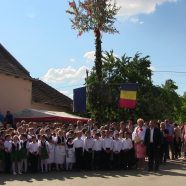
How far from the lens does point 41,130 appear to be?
1977 centimetres

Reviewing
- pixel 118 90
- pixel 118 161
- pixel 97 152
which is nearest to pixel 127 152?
pixel 118 161

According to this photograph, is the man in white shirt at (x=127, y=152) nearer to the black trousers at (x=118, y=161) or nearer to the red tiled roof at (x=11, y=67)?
the black trousers at (x=118, y=161)

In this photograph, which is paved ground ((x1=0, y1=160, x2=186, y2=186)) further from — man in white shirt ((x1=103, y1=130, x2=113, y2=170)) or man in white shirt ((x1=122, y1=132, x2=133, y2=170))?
man in white shirt ((x1=103, y1=130, x2=113, y2=170))

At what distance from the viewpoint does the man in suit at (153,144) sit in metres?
19.3

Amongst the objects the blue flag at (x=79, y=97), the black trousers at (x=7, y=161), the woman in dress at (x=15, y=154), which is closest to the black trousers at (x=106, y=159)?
the woman in dress at (x=15, y=154)

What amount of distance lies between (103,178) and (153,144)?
3336 mm

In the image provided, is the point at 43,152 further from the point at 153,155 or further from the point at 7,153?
the point at 153,155

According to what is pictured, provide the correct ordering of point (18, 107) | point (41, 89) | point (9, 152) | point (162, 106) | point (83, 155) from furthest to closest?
point (41, 89)
point (162, 106)
point (18, 107)
point (83, 155)
point (9, 152)

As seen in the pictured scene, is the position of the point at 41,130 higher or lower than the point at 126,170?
higher

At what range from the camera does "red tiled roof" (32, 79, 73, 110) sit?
4208 centimetres

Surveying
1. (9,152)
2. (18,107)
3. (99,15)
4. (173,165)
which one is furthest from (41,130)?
(99,15)

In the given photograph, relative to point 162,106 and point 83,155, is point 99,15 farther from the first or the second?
point 83,155

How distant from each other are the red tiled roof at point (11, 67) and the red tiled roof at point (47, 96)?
386cm

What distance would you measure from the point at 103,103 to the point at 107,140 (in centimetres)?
1844
